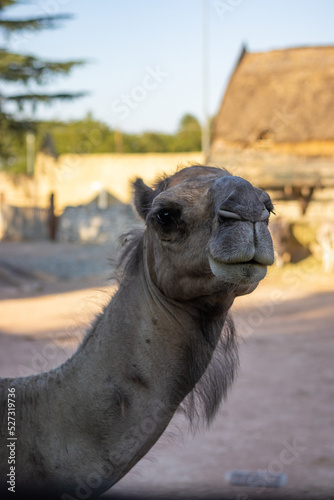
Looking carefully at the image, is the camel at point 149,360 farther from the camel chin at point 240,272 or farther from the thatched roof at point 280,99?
the thatched roof at point 280,99

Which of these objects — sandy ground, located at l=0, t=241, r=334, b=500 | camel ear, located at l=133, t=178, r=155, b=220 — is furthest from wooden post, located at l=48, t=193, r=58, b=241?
camel ear, located at l=133, t=178, r=155, b=220

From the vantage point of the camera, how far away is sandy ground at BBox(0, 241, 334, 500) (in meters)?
5.21

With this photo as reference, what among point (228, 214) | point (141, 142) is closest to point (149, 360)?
point (228, 214)

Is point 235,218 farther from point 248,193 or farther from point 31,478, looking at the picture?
point 31,478

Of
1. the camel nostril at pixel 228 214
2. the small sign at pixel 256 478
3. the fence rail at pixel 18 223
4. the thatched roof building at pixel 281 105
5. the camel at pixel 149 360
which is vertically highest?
the thatched roof building at pixel 281 105

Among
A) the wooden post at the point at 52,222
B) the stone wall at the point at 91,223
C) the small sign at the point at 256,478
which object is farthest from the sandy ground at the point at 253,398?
the wooden post at the point at 52,222

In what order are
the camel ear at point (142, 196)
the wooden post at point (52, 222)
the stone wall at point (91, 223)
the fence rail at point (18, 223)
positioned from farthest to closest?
the wooden post at point (52, 222) < the fence rail at point (18, 223) < the stone wall at point (91, 223) < the camel ear at point (142, 196)

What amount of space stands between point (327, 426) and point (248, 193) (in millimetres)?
5330

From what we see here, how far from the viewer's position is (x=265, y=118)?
90.4 feet

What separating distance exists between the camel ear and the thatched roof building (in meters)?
24.1

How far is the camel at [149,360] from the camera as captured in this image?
2531 mm

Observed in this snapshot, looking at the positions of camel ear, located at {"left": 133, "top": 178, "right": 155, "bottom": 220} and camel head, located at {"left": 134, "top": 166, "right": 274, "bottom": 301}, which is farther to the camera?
camel ear, located at {"left": 133, "top": 178, "right": 155, "bottom": 220}

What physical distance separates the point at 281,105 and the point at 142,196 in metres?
26.3

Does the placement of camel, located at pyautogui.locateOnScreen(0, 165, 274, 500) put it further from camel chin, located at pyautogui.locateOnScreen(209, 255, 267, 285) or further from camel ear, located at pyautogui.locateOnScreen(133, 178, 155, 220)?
camel ear, located at pyautogui.locateOnScreen(133, 178, 155, 220)
